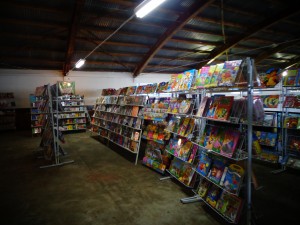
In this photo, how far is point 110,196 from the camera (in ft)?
11.7

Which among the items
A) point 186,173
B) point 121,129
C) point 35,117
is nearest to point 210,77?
point 186,173

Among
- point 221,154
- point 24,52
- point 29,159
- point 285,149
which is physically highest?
point 24,52

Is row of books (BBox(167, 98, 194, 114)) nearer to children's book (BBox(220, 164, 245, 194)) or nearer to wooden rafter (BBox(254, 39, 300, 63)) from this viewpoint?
children's book (BBox(220, 164, 245, 194))

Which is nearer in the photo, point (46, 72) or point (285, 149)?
point (285, 149)

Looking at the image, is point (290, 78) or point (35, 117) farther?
point (35, 117)

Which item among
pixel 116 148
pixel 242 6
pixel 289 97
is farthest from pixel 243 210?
pixel 242 6

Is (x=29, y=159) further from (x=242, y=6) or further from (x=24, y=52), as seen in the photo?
(x=242, y=6)

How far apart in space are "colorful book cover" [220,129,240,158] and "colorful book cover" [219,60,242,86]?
27.4 inches

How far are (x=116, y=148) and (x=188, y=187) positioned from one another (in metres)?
3.80

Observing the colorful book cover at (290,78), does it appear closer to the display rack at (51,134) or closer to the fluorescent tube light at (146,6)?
the fluorescent tube light at (146,6)

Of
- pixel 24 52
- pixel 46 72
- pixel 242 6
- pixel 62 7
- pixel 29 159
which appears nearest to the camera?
pixel 29 159

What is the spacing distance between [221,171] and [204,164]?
0.36 metres

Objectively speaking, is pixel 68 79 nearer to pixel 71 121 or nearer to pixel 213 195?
pixel 71 121

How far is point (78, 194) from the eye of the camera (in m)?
3.67
